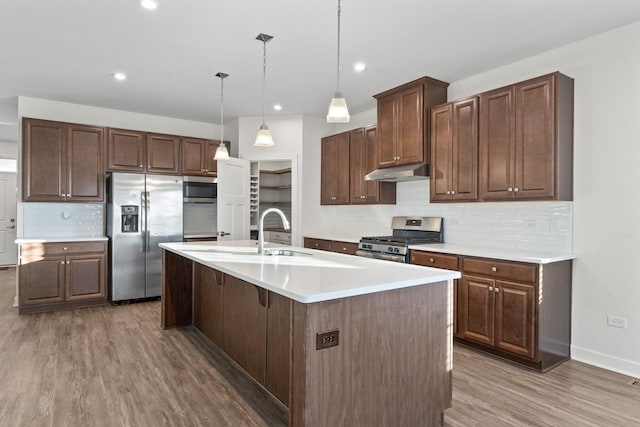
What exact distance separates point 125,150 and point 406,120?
372cm

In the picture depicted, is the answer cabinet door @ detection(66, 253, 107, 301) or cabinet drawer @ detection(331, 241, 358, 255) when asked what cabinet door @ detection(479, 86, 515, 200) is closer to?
cabinet drawer @ detection(331, 241, 358, 255)

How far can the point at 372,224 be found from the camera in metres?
5.45

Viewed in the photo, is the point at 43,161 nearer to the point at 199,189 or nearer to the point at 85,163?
the point at 85,163

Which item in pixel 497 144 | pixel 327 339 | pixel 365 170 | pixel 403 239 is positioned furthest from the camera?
pixel 365 170

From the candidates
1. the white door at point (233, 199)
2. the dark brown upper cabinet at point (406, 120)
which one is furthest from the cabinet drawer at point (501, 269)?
the white door at point (233, 199)

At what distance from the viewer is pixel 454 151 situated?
12.7 ft

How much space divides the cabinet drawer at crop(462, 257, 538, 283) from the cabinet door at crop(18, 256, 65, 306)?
15.3ft

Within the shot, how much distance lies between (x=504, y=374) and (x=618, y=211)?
1563mm

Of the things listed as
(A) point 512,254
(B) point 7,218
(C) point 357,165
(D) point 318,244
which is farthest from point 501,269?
(B) point 7,218

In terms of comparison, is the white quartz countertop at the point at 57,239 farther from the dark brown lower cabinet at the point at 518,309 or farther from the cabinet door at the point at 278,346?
the dark brown lower cabinet at the point at 518,309

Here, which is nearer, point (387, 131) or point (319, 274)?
point (319, 274)

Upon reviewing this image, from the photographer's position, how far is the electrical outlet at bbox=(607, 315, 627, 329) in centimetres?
301

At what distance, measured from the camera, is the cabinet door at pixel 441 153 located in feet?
12.9

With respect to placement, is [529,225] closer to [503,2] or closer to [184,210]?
[503,2]
